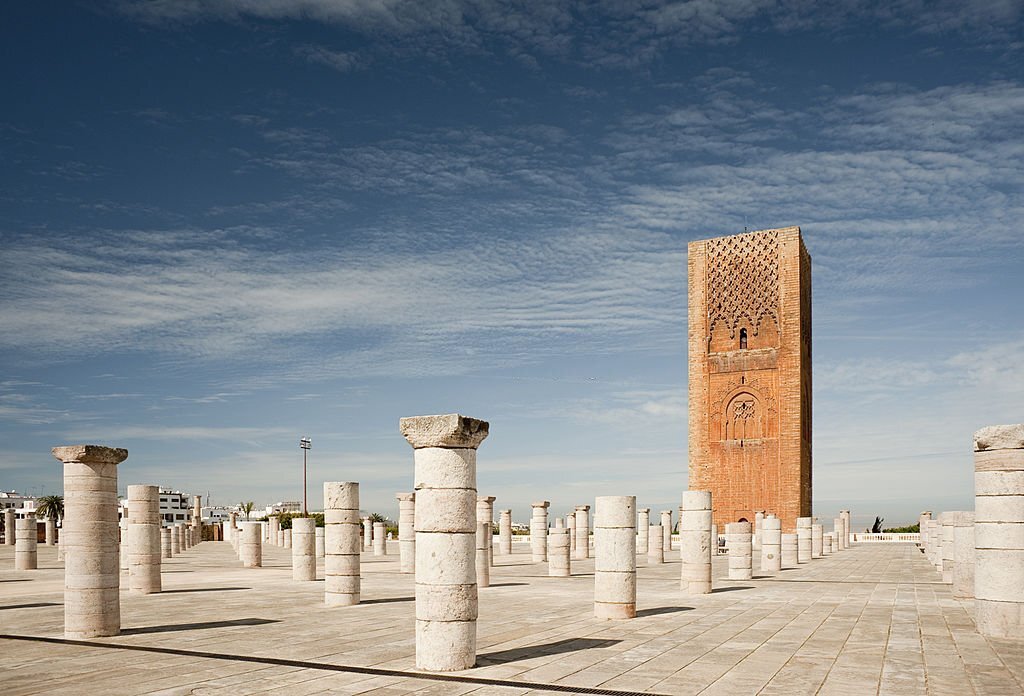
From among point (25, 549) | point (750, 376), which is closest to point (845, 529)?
point (750, 376)

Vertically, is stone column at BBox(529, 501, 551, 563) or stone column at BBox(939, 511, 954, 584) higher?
stone column at BBox(939, 511, 954, 584)

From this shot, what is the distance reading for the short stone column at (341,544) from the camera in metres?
14.4

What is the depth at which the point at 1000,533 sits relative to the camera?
10445mm

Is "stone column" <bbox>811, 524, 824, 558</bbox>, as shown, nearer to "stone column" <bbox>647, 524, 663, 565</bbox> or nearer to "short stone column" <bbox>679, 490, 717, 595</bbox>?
"stone column" <bbox>647, 524, 663, 565</bbox>

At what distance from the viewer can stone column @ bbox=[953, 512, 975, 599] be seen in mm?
14706

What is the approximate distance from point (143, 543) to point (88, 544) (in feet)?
22.5

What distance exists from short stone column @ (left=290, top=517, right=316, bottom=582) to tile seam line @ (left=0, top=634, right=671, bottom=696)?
8845 millimetres

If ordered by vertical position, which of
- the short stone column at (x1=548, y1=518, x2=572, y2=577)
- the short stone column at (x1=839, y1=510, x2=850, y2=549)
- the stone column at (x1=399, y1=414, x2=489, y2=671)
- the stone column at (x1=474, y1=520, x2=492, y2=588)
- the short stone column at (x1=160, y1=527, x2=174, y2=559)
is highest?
the stone column at (x1=399, y1=414, x2=489, y2=671)

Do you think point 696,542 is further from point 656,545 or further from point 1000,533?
point 656,545

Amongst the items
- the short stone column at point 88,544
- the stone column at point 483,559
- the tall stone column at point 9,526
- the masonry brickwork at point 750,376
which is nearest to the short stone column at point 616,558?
the stone column at point 483,559

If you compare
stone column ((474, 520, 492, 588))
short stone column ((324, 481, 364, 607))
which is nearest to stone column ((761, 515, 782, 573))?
stone column ((474, 520, 492, 588))

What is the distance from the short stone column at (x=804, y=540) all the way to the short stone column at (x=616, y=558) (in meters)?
18.7

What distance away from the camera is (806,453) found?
145 feet

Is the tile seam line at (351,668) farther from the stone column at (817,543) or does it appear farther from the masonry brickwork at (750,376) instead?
the masonry brickwork at (750,376)
